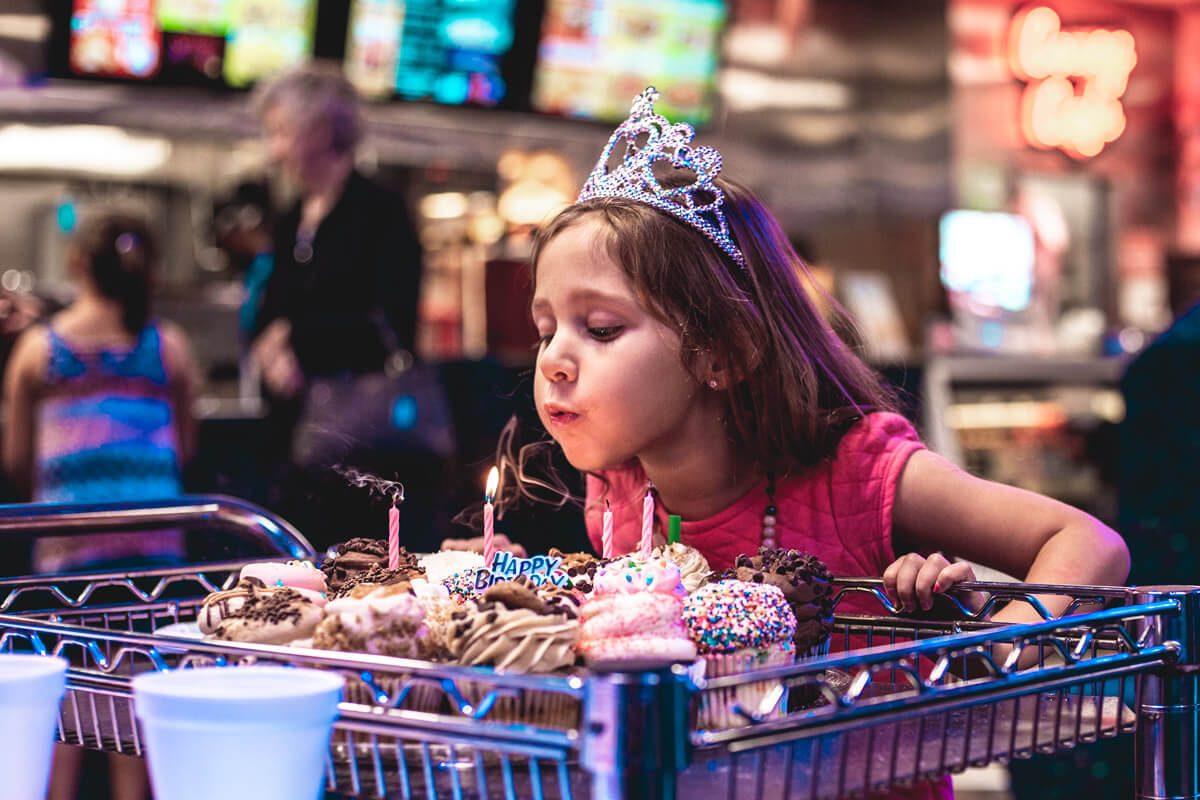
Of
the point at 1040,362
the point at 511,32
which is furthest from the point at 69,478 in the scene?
the point at 1040,362

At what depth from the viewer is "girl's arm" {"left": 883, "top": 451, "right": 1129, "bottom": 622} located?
1.23 m

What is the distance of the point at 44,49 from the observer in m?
4.40

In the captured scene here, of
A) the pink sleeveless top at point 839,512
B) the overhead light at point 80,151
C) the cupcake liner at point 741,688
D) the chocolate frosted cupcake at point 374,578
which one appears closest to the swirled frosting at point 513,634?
the cupcake liner at point 741,688

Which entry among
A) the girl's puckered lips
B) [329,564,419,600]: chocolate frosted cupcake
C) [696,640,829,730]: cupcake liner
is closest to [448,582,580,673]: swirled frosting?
[696,640,829,730]: cupcake liner

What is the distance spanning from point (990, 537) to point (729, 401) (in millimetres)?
323

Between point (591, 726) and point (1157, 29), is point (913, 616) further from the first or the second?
point (1157, 29)

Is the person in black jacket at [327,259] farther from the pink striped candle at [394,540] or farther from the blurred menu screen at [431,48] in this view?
the pink striped candle at [394,540]

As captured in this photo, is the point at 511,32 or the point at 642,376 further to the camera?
the point at 511,32

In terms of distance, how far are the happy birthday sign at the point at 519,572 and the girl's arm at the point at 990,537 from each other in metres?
0.31

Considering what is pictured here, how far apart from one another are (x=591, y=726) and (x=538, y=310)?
30.2 inches

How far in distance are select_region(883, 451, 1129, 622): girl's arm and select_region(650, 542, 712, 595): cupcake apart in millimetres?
177

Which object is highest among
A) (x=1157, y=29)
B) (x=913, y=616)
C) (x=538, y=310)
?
(x=1157, y=29)

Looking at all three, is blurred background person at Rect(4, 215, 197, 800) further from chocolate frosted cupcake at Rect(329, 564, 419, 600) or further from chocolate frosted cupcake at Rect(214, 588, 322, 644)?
chocolate frosted cupcake at Rect(214, 588, 322, 644)

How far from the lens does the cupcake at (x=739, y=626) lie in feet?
3.55
